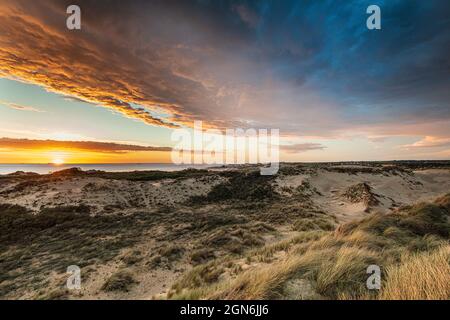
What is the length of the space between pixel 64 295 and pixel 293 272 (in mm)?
6479

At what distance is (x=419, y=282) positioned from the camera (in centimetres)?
366

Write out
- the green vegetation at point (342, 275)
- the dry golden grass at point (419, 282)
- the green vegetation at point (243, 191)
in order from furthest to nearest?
the green vegetation at point (243, 191)
the green vegetation at point (342, 275)
the dry golden grass at point (419, 282)

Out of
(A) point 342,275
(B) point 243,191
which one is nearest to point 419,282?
(A) point 342,275

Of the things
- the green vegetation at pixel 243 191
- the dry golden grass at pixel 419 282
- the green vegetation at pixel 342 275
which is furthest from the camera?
the green vegetation at pixel 243 191

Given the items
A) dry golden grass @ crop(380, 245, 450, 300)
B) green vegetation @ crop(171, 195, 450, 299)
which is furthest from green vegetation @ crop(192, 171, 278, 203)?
dry golden grass @ crop(380, 245, 450, 300)

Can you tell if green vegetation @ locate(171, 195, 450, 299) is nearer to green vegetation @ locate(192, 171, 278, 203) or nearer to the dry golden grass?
the dry golden grass

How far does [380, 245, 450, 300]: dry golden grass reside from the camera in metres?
3.43

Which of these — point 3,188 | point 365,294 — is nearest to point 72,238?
point 365,294

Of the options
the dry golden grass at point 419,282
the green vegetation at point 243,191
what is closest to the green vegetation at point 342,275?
the dry golden grass at point 419,282

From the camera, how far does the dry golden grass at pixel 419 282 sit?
3.43 metres

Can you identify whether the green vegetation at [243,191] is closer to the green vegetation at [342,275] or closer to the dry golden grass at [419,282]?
the green vegetation at [342,275]

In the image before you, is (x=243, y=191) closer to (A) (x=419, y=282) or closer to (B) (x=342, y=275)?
(B) (x=342, y=275)

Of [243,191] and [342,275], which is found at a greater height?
[342,275]
